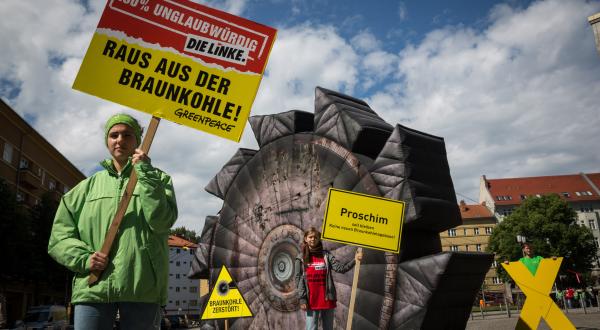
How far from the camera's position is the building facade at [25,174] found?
3006 cm

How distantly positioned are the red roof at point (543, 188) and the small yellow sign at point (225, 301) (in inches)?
2579

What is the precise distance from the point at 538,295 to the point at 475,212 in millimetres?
64301

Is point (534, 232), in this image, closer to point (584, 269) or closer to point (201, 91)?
point (584, 269)

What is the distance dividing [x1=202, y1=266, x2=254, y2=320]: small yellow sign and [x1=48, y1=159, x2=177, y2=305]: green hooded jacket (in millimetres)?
5436

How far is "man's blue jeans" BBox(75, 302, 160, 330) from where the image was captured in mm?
2469

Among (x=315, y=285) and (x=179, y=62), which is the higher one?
(x=179, y=62)

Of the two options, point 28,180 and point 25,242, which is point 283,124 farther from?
point 28,180

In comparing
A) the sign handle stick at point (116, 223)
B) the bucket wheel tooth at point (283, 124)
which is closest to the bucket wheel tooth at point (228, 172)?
the bucket wheel tooth at point (283, 124)

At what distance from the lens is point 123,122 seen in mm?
2867

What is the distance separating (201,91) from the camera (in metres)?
3.46

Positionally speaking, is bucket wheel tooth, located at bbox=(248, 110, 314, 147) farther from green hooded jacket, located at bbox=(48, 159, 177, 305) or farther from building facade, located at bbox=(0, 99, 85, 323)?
building facade, located at bbox=(0, 99, 85, 323)

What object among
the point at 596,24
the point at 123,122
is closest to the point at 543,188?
the point at 596,24

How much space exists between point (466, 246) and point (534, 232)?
26771 mm

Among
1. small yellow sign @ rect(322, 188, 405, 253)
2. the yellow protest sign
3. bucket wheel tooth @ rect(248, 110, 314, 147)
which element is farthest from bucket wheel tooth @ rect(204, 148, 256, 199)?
the yellow protest sign
